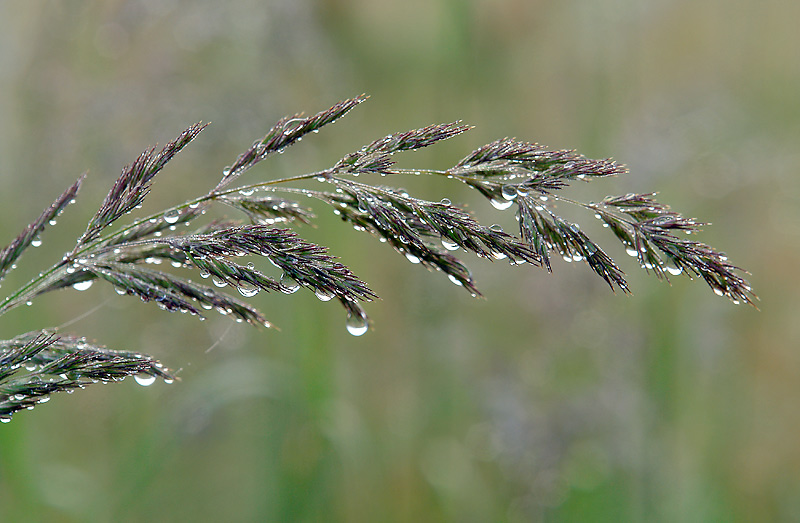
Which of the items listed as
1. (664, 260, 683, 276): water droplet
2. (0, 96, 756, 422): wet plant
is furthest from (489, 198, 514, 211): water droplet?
(664, 260, 683, 276): water droplet

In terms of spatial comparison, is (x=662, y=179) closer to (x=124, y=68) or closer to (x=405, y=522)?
(x=405, y=522)

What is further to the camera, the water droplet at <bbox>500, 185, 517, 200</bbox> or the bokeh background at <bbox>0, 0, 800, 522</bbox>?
the bokeh background at <bbox>0, 0, 800, 522</bbox>

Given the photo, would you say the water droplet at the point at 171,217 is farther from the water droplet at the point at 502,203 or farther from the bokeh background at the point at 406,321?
the bokeh background at the point at 406,321

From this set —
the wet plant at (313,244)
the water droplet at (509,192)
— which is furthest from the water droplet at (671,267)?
the water droplet at (509,192)

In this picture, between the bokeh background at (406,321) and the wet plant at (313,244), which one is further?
the bokeh background at (406,321)

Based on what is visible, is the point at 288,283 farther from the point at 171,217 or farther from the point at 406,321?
the point at 406,321

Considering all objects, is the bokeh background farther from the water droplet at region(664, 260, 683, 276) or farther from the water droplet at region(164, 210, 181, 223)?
the water droplet at region(664, 260, 683, 276)

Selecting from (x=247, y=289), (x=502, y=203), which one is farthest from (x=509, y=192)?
(x=247, y=289)
